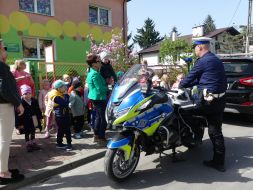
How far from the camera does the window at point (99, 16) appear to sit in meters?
17.5

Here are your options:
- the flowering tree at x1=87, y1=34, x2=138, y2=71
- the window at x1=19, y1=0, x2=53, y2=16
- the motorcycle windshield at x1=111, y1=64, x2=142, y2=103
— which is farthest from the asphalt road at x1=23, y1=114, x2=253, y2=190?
the window at x1=19, y1=0, x2=53, y2=16

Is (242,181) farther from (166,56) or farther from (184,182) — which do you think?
(166,56)

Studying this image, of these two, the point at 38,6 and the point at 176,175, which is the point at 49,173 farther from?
the point at 38,6

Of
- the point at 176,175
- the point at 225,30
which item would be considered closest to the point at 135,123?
the point at 176,175

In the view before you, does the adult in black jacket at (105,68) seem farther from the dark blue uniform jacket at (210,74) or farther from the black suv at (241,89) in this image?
the black suv at (241,89)

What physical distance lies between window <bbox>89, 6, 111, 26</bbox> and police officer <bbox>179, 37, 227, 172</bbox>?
13590mm

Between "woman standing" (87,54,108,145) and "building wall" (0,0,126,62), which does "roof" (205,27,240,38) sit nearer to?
"building wall" (0,0,126,62)

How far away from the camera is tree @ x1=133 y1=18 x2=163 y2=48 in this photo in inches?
2512

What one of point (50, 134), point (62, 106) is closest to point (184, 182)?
point (62, 106)

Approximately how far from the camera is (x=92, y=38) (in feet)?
54.0

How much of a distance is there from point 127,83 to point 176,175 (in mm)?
1527

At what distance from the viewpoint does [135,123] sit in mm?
3994

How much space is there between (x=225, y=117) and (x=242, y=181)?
14.5ft

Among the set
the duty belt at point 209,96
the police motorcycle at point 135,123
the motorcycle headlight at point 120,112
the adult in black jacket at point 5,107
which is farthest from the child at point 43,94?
the duty belt at point 209,96
